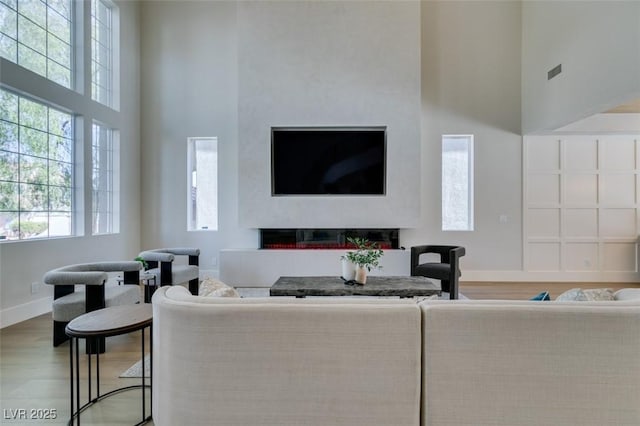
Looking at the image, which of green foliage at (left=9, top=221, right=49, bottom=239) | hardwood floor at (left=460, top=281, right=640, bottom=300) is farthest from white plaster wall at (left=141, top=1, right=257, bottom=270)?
hardwood floor at (left=460, top=281, right=640, bottom=300)

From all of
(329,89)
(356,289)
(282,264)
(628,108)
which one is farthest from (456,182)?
(356,289)

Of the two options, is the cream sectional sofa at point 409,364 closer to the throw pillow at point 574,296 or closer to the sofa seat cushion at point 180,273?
the throw pillow at point 574,296

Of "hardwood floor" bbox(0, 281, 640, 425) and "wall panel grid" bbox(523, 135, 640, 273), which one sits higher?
"wall panel grid" bbox(523, 135, 640, 273)

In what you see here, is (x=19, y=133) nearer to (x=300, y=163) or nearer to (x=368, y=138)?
(x=300, y=163)

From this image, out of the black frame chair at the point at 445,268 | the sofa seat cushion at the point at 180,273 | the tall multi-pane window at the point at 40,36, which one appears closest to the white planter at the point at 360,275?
the black frame chair at the point at 445,268

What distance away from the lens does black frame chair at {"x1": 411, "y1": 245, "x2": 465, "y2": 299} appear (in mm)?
4359

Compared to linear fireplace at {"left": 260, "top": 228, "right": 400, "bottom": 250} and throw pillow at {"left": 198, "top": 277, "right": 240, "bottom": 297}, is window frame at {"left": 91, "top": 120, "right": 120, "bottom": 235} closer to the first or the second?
linear fireplace at {"left": 260, "top": 228, "right": 400, "bottom": 250}

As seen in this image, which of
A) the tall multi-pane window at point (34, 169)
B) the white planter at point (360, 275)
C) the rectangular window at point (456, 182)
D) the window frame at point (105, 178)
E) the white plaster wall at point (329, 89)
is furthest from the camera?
the rectangular window at point (456, 182)

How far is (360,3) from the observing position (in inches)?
217

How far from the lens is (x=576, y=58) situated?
4.52 m

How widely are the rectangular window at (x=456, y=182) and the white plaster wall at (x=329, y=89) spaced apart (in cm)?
82

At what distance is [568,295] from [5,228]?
16.9 ft

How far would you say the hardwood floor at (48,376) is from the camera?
85.4 inches

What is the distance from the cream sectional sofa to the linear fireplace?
13.4 feet
